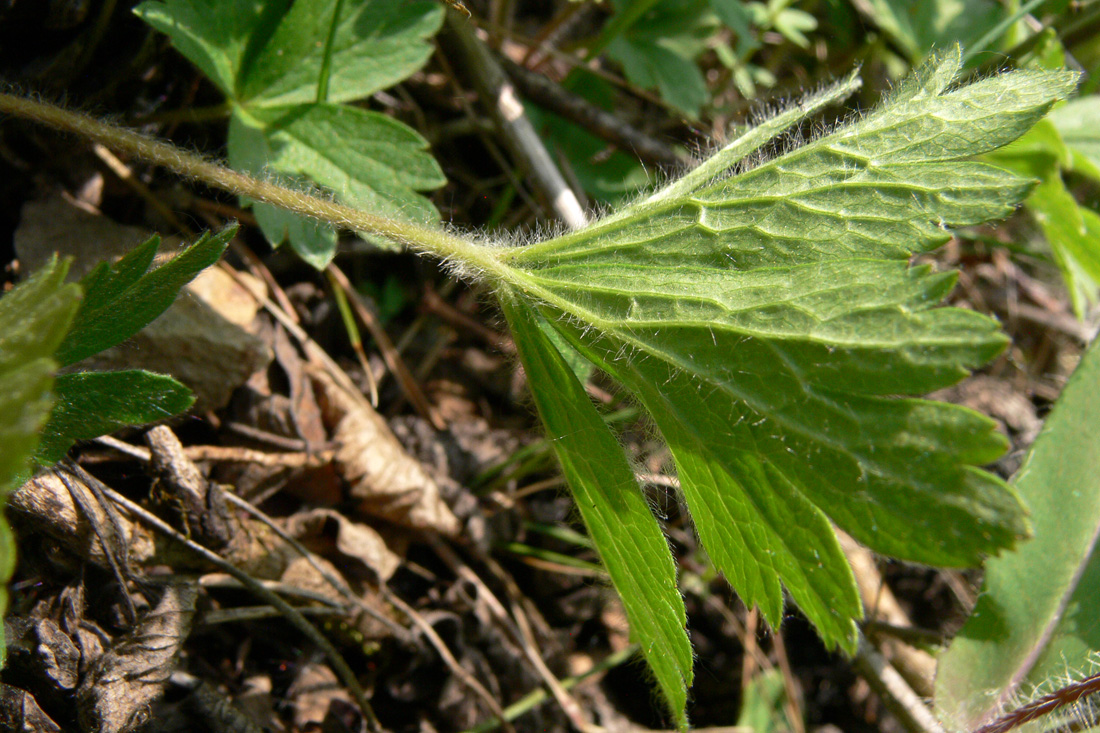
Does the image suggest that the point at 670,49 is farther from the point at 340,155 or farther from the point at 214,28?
the point at 214,28

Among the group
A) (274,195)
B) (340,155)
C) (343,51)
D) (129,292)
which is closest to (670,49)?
(343,51)

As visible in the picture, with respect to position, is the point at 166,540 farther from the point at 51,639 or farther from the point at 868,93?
the point at 868,93

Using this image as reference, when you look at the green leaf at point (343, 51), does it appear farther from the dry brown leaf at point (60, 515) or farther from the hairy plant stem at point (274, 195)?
the dry brown leaf at point (60, 515)

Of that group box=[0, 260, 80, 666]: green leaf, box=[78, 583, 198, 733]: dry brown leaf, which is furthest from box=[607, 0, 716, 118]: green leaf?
box=[78, 583, 198, 733]: dry brown leaf

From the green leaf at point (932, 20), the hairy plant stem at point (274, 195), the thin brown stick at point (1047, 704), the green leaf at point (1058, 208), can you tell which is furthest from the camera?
the green leaf at point (932, 20)

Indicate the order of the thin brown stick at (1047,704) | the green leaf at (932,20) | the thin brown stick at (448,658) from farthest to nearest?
the green leaf at (932,20), the thin brown stick at (448,658), the thin brown stick at (1047,704)

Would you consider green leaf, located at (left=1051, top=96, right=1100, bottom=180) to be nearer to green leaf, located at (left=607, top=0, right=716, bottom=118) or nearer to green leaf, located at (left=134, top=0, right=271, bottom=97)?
green leaf, located at (left=607, top=0, right=716, bottom=118)

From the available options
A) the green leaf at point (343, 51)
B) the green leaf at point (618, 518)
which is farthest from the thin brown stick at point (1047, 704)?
the green leaf at point (343, 51)
